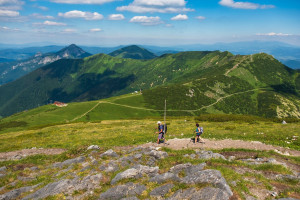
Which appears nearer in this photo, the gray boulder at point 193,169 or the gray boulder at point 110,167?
the gray boulder at point 193,169

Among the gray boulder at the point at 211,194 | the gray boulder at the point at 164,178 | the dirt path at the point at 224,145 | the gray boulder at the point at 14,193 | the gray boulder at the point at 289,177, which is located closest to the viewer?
the gray boulder at the point at 211,194

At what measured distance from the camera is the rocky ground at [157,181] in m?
12.8

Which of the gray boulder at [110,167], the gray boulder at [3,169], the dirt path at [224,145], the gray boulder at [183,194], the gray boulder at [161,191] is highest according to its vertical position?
the gray boulder at [183,194]

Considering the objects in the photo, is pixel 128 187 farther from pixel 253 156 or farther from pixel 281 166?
pixel 253 156

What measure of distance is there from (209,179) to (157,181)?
13.4 ft

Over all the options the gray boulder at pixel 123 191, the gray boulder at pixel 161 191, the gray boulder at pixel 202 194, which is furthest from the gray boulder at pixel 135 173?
the gray boulder at pixel 202 194

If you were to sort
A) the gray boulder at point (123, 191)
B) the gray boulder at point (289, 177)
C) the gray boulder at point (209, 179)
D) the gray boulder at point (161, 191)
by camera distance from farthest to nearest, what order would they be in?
1. the gray boulder at point (289, 177)
2. the gray boulder at point (123, 191)
3. the gray boulder at point (161, 191)
4. the gray boulder at point (209, 179)

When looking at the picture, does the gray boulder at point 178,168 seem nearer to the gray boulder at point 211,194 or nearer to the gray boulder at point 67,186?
the gray boulder at point 211,194

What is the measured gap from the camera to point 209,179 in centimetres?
1341

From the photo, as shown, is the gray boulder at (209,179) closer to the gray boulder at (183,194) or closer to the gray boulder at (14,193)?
the gray boulder at (183,194)

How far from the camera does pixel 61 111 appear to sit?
17800 cm

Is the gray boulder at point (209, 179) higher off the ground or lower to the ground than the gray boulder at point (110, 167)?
higher

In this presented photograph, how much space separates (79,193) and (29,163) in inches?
598

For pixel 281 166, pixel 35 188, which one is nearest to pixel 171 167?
pixel 281 166
